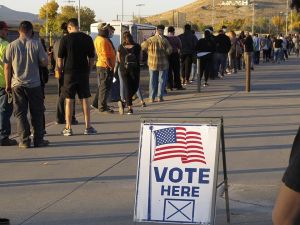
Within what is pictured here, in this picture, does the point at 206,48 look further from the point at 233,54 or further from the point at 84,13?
the point at 84,13

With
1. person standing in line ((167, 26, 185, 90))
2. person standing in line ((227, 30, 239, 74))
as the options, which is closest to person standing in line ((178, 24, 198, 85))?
person standing in line ((167, 26, 185, 90))

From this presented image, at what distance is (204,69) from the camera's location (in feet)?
69.9

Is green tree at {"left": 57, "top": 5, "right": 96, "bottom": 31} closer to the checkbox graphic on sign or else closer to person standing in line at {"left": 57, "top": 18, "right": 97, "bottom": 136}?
person standing in line at {"left": 57, "top": 18, "right": 97, "bottom": 136}

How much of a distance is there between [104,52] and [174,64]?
237 inches

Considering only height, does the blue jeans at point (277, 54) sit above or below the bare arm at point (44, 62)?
below

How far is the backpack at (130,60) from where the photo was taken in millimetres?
14078

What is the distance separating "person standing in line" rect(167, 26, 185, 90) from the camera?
19.5 metres

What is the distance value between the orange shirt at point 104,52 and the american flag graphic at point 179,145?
27.1 feet

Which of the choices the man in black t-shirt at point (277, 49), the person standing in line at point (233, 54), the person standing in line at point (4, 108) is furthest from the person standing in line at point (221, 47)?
the person standing in line at point (4, 108)

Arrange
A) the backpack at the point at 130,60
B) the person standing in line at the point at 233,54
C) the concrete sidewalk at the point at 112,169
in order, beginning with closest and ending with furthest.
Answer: the concrete sidewalk at the point at 112,169, the backpack at the point at 130,60, the person standing in line at the point at 233,54

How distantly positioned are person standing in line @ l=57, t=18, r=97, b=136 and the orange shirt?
8.05 feet

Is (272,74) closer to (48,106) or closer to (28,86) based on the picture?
(48,106)

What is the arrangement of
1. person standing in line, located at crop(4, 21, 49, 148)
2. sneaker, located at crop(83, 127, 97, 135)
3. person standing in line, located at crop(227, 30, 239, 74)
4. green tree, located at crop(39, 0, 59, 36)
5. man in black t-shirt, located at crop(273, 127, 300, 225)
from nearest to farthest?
man in black t-shirt, located at crop(273, 127, 300, 225), person standing in line, located at crop(4, 21, 49, 148), sneaker, located at crop(83, 127, 97, 135), person standing in line, located at crop(227, 30, 239, 74), green tree, located at crop(39, 0, 59, 36)

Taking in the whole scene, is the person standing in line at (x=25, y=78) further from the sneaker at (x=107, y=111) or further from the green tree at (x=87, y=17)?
the green tree at (x=87, y=17)
